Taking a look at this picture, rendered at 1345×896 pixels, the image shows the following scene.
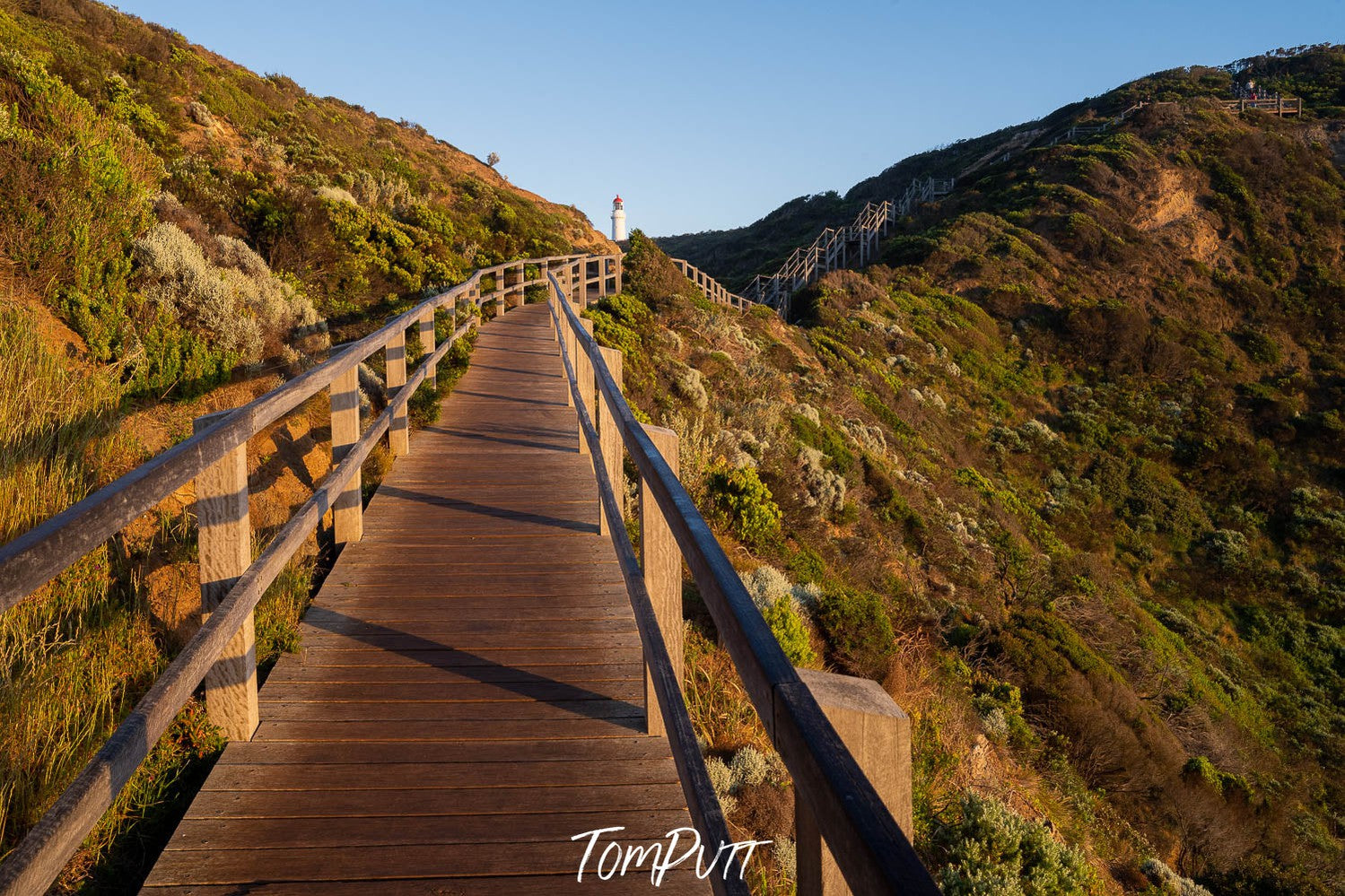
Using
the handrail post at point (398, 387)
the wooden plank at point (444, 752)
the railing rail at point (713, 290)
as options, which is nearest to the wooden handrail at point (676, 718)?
the wooden plank at point (444, 752)

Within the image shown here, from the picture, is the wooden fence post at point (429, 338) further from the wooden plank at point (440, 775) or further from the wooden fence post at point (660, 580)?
the wooden plank at point (440, 775)

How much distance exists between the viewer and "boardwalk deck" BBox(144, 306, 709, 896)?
2.45m

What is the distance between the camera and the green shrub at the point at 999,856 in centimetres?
439

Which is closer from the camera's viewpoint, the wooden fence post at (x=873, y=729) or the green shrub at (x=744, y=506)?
the wooden fence post at (x=873, y=729)

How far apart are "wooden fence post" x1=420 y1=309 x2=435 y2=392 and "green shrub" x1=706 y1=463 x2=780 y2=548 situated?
300 cm

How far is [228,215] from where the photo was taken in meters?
10.9

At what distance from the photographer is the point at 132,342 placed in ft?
19.9

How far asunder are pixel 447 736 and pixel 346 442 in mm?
2425

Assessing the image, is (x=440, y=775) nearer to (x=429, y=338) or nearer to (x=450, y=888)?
(x=450, y=888)

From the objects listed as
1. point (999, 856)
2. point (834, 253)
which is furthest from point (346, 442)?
point (834, 253)

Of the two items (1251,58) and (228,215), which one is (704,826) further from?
(1251,58)

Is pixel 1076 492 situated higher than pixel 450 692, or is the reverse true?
pixel 450 692

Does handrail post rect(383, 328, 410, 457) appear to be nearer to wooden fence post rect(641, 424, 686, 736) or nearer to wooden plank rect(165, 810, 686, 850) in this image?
wooden fence post rect(641, 424, 686, 736)

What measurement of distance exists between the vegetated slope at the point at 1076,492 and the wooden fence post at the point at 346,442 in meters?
2.20
